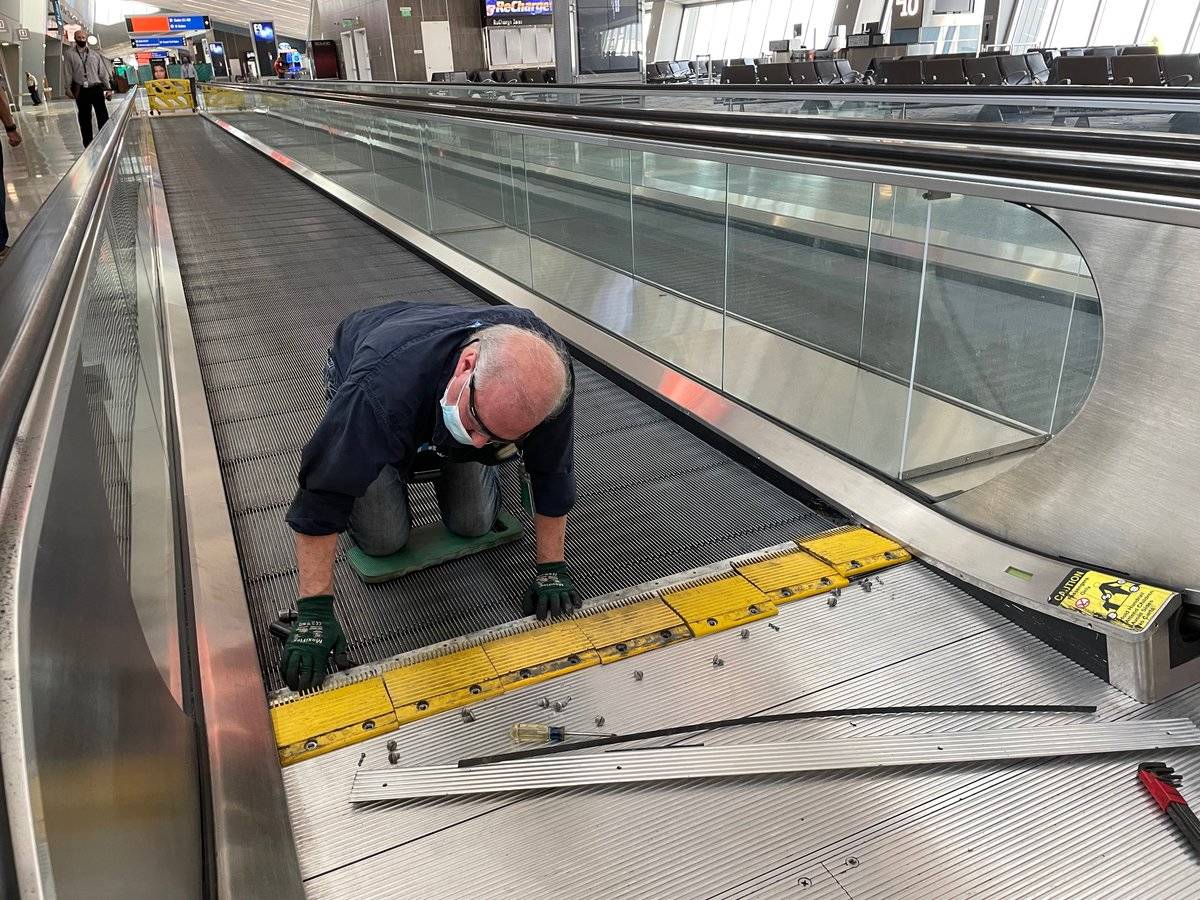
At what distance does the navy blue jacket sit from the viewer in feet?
7.22

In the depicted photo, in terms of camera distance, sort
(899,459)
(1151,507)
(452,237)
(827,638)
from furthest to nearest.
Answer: (452,237)
(899,459)
(827,638)
(1151,507)

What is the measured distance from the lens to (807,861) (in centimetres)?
185

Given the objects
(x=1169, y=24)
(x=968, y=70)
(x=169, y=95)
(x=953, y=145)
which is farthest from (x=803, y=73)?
(x=169, y=95)

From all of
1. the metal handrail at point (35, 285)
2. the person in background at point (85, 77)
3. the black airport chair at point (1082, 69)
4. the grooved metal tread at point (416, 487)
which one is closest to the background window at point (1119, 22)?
the black airport chair at point (1082, 69)

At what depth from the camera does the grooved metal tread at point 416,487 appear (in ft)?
9.22

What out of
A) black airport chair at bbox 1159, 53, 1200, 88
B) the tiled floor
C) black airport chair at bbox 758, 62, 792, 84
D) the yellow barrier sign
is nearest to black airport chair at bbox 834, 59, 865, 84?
black airport chair at bbox 758, 62, 792, 84

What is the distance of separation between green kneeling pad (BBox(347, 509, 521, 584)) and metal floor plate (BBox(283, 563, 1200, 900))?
725 millimetres

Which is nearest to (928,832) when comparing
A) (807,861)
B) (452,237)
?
(807,861)

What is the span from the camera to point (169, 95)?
33.3 metres

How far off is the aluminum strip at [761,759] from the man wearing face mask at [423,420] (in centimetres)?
53

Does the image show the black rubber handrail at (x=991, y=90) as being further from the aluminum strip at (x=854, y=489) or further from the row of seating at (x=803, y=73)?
the row of seating at (x=803, y=73)

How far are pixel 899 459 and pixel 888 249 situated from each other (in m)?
0.80

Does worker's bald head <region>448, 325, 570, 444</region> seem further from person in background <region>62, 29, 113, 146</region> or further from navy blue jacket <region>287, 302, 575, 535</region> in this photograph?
person in background <region>62, 29, 113, 146</region>

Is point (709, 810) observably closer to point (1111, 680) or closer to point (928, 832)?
point (928, 832)
